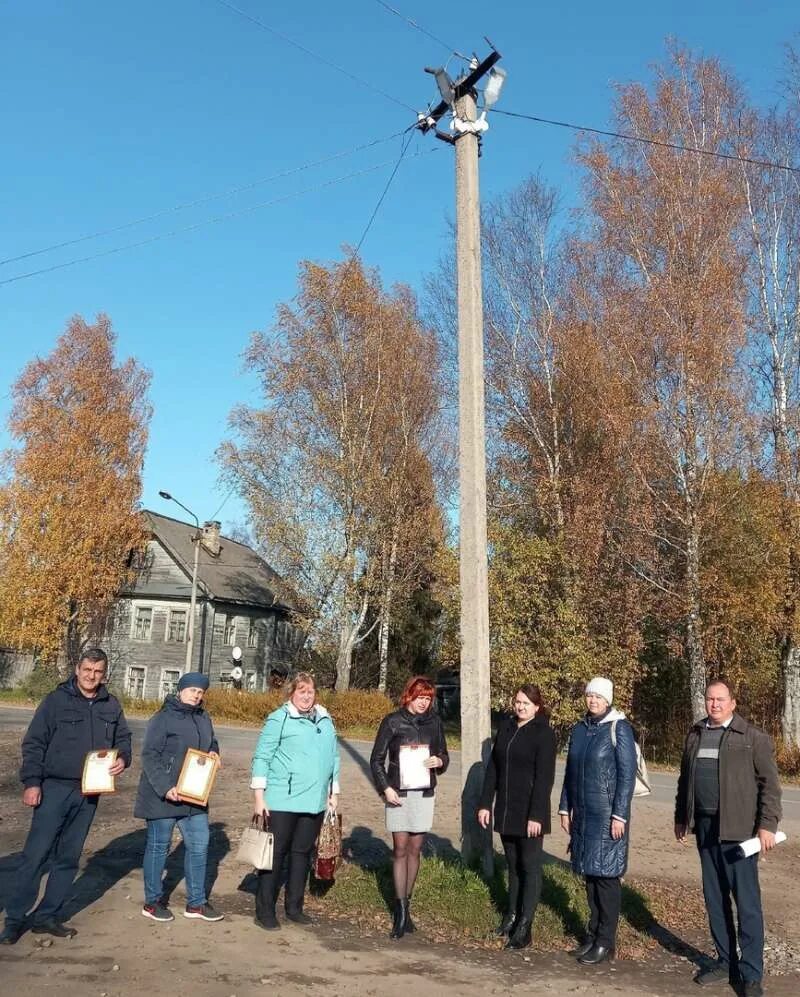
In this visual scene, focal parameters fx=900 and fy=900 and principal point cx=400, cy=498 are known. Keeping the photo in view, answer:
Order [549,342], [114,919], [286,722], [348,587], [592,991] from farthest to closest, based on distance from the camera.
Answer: [348,587]
[549,342]
[286,722]
[114,919]
[592,991]

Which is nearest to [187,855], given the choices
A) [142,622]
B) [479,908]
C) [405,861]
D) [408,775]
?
[405,861]

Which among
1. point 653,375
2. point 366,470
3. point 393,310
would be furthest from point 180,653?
point 653,375

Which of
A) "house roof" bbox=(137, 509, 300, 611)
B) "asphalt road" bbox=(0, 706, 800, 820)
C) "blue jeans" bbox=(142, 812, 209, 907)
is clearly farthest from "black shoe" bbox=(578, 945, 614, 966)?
"house roof" bbox=(137, 509, 300, 611)

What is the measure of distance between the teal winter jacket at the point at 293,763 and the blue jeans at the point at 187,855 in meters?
0.50

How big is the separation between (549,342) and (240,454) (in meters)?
11.7

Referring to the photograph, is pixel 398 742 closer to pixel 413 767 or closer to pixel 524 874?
pixel 413 767

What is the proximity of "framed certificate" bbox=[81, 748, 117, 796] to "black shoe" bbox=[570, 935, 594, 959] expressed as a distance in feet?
10.7

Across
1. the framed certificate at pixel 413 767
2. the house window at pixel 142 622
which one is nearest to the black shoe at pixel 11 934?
the framed certificate at pixel 413 767

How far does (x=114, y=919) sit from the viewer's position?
6145 millimetres

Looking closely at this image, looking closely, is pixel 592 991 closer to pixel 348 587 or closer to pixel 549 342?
pixel 549 342

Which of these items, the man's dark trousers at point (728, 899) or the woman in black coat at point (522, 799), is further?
the woman in black coat at point (522, 799)

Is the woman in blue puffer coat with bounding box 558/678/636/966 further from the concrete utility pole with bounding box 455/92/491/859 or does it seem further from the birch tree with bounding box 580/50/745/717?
the birch tree with bounding box 580/50/745/717

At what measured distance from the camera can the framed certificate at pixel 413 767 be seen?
256 inches

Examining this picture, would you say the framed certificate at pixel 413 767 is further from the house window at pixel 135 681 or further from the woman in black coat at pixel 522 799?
the house window at pixel 135 681
